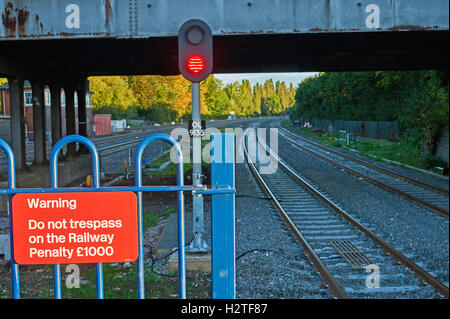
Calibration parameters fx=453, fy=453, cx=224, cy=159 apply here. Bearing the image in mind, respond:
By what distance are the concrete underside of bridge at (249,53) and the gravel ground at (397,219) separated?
12.7 feet

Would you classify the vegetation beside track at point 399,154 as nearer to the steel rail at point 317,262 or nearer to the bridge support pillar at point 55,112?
the steel rail at point 317,262

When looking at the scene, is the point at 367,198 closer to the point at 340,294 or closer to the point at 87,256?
the point at 340,294

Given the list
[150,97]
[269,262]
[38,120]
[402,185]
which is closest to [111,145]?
[38,120]

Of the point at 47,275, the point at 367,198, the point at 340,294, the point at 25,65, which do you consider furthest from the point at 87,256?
the point at 25,65

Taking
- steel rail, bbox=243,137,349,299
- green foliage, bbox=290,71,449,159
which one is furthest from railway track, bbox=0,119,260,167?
green foliage, bbox=290,71,449,159

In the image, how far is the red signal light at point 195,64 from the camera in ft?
21.4

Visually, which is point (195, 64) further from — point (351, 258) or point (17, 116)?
point (17, 116)

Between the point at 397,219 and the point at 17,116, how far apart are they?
11.6 meters

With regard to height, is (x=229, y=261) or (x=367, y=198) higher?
(x=229, y=261)

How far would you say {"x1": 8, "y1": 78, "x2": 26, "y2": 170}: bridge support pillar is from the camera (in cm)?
1423

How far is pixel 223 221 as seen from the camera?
3.60m

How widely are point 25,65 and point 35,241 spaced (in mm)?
12774

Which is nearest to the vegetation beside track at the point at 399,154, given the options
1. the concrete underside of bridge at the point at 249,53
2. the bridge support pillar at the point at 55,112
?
the concrete underside of bridge at the point at 249,53
